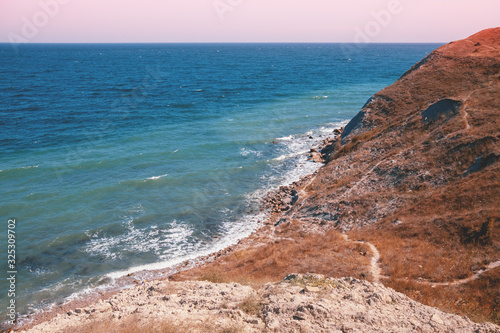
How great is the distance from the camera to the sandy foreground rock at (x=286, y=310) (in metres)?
10.5

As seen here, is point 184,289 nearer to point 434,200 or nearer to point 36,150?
point 434,200

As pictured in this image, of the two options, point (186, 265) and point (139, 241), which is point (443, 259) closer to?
point (186, 265)

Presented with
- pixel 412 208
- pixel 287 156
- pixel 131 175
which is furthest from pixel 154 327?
pixel 287 156

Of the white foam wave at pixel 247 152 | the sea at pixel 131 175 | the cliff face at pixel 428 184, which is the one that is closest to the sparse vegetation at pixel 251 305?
the cliff face at pixel 428 184

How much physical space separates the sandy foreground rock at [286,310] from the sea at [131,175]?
8701 mm

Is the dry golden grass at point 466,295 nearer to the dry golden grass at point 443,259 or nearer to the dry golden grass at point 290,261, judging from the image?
the dry golden grass at point 443,259

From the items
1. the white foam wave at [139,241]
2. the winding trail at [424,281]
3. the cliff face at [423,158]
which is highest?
the cliff face at [423,158]

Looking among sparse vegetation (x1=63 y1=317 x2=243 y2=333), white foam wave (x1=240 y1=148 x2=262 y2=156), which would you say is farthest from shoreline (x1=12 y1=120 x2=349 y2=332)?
sparse vegetation (x1=63 y1=317 x2=243 y2=333)

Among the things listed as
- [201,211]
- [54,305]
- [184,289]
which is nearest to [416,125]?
[201,211]

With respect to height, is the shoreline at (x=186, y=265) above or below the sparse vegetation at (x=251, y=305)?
below

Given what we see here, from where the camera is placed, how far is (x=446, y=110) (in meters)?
29.6

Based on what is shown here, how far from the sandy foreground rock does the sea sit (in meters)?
8.70

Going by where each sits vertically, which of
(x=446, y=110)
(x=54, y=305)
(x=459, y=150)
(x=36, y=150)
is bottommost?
(x=54, y=305)

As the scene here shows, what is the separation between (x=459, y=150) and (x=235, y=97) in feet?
201
